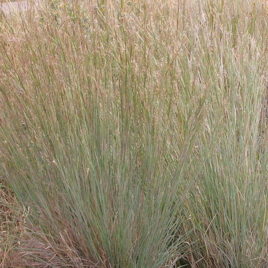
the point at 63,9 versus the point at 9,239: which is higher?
the point at 63,9

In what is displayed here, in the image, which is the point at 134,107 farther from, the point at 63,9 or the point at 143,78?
the point at 63,9

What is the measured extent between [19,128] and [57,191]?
36 centimetres

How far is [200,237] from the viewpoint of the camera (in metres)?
2.84

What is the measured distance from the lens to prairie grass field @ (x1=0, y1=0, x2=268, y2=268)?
251cm

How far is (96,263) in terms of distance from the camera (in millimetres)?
2592

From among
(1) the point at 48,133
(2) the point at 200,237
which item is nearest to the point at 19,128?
(1) the point at 48,133

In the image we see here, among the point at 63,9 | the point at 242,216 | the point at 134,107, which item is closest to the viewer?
the point at 134,107

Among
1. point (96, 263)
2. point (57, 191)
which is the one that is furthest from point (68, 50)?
point (96, 263)

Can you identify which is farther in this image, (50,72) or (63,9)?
(63,9)

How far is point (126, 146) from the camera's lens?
248 centimetres

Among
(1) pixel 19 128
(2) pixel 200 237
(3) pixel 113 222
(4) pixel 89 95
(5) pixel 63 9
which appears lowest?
(2) pixel 200 237

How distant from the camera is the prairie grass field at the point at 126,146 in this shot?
251cm

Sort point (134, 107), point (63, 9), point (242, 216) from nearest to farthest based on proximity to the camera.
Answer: point (134, 107) < point (242, 216) < point (63, 9)

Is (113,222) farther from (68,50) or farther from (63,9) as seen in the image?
(63,9)
